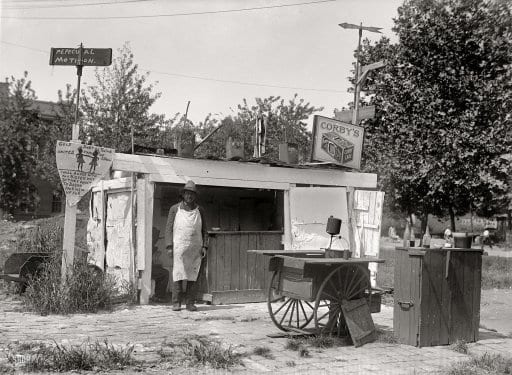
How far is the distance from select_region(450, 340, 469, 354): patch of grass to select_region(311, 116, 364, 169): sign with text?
17.2ft

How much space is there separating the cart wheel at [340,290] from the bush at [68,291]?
11.1 ft

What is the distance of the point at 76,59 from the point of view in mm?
9297

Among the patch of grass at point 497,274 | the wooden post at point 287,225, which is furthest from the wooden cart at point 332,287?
the patch of grass at point 497,274

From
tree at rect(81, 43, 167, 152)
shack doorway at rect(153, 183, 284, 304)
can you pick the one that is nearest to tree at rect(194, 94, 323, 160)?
tree at rect(81, 43, 167, 152)

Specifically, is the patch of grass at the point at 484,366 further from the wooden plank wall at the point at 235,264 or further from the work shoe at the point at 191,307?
the wooden plank wall at the point at 235,264

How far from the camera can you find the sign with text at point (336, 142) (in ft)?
38.9

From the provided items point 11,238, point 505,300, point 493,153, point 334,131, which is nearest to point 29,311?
point 334,131

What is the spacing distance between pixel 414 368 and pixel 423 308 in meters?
1.24

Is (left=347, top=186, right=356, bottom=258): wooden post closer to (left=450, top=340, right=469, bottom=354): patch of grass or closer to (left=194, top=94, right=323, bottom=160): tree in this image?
(left=450, top=340, right=469, bottom=354): patch of grass

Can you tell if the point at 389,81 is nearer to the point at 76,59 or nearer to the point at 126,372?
the point at 76,59

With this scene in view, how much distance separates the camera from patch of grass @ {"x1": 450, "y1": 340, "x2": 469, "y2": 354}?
701 centimetres

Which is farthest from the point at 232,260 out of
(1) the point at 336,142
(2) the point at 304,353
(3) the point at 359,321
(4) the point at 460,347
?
(4) the point at 460,347

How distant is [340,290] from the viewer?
Result: 7.35m

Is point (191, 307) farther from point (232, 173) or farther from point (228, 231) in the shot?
point (232, 173)
